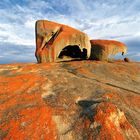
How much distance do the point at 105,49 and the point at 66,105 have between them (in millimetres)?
13813

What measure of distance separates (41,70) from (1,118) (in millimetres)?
7671

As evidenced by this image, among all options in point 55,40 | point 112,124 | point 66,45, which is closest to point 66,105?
point 112,124

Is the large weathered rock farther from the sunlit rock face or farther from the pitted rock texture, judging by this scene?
the pitted rock texture

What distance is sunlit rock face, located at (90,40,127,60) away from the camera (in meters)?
26.2

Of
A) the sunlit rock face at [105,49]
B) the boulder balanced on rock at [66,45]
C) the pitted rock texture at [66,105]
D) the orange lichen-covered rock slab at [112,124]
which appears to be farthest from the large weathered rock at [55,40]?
the orange lichen-covered rock slab at [112,124]

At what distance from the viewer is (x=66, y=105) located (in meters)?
13.6

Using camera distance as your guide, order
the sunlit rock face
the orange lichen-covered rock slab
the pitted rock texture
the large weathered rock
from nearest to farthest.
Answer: the orange lichen-covered rock slab
the pitted rock texture
the large weathered rock
the sunlit rock face

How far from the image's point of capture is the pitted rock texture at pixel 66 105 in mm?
11391

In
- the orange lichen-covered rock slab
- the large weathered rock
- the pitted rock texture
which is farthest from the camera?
the large weathered rock

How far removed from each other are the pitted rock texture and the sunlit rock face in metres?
6.35

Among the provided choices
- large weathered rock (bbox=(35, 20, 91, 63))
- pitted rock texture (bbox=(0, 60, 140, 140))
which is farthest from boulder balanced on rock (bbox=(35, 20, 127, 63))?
pitted rock texture (bbox=(0, 60, 140, 140))

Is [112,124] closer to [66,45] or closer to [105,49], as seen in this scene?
[66,45]

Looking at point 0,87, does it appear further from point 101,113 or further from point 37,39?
point 37,39

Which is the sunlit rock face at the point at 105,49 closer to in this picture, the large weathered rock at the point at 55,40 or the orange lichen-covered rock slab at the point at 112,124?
the large weathered rock at the point at 55,40
